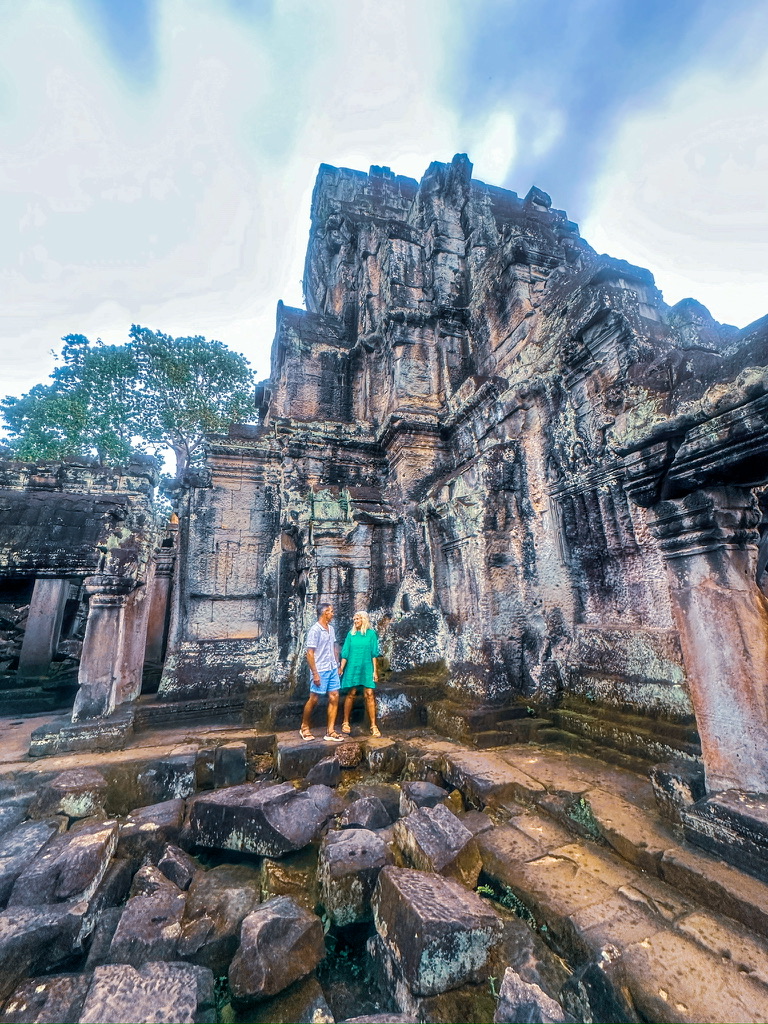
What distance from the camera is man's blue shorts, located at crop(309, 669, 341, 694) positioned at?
466 cm

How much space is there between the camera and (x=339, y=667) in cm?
499

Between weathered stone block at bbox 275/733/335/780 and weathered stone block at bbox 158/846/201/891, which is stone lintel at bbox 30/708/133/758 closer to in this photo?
weathered stone block at bbox 275/733/335/780

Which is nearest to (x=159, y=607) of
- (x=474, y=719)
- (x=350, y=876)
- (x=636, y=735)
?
(x=474, y=719)

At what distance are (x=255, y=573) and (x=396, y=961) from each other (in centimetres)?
481

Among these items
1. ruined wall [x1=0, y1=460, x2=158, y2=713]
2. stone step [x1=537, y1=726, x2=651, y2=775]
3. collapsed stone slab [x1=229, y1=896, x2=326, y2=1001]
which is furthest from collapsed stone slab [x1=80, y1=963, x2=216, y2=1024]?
ruined wall [x1=0, y1=460, x2=158, y2=713]

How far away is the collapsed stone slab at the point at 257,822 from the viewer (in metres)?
2.77

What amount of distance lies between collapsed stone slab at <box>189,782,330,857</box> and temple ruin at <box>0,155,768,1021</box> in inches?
1.5

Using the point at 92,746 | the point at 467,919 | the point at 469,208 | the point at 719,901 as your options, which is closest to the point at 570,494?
the point at 719,901

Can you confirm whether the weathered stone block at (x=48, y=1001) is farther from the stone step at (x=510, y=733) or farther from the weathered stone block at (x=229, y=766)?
the stone step at (x=510, y=733)

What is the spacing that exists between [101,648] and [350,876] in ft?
12.4

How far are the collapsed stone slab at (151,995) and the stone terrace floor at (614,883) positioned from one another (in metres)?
1.50

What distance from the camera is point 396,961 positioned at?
1820 millimetres

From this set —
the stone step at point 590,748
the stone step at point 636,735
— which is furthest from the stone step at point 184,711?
the stone step at point 636,735

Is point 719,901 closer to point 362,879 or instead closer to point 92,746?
point 362,879
